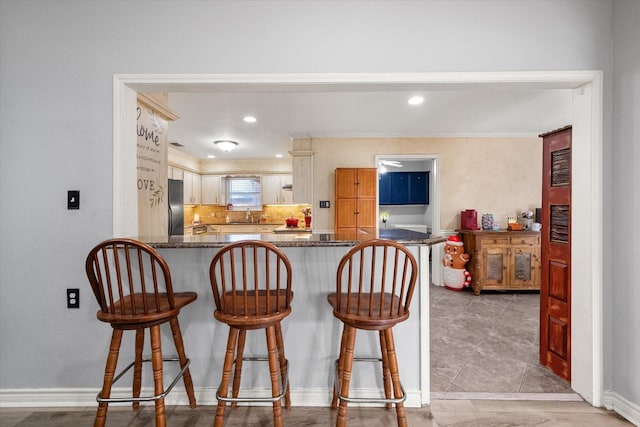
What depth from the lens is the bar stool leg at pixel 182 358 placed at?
→ 1.69 m

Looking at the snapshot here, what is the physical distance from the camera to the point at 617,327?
177cm

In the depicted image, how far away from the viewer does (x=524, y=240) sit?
14.1 ft

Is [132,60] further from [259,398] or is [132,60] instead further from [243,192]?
[243,192]

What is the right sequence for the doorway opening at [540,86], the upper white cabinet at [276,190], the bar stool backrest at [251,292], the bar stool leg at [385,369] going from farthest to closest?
the upper white cabinet at [276,190], the doorway opening at [540,86], the bar stool leg at [385,369], the bar stool backrest at [251,292]

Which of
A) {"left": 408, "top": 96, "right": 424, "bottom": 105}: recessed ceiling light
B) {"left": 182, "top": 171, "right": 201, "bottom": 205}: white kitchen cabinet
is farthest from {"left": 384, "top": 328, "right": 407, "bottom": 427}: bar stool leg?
{"left": 182, "top": 171, "right": 201, "bottom": 205}: white kitchen cabinet

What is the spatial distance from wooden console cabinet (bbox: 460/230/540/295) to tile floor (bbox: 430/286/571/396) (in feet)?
0.70

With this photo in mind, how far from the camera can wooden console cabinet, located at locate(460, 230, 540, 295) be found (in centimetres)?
429

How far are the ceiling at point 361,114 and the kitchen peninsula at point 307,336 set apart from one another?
4.83 feet

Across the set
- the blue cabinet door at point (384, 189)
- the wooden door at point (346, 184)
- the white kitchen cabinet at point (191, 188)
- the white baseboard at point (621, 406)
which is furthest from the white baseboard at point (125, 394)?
the blue cabinet door at point (384, 189)

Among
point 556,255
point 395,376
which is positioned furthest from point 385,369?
point 556,255

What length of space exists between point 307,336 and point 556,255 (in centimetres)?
190

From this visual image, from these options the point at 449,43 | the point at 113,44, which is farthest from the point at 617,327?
the point at 113,44

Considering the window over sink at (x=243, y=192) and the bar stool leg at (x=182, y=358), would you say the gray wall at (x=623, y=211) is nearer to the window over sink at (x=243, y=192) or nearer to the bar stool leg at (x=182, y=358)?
the bar stool leg at (x=182, y=358)

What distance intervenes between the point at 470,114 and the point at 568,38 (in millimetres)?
2063
